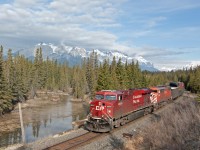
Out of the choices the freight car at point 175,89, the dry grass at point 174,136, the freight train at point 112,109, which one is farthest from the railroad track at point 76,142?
the freight car at point 175,89

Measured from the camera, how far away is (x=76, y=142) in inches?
808

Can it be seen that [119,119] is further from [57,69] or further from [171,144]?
Answer: [57,69]

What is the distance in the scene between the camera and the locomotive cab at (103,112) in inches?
953

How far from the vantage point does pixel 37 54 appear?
120000 millimetres

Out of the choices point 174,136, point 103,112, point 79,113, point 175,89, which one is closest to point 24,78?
point 79,113

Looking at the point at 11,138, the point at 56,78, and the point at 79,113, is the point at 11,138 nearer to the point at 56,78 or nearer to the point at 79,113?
the point at 79,113

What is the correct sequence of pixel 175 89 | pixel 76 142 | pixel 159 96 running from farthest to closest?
pixel 175 89 → pixel 159 96 → pixel 76 142

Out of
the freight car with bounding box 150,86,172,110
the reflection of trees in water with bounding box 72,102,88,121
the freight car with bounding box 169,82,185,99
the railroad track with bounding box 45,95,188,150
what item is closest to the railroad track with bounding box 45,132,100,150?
the railroad track with bounding box 45,95,188,150

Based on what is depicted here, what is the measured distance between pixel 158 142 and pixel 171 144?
935 mm

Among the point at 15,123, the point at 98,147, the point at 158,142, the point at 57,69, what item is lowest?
the point at 15,123

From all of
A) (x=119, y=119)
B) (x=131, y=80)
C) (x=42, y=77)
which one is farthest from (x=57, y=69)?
(x=119, y=119)

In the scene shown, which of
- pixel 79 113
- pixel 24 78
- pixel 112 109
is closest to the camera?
pixel 112 109

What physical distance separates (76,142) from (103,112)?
503 cm

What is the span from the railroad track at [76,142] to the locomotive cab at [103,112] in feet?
2.62
